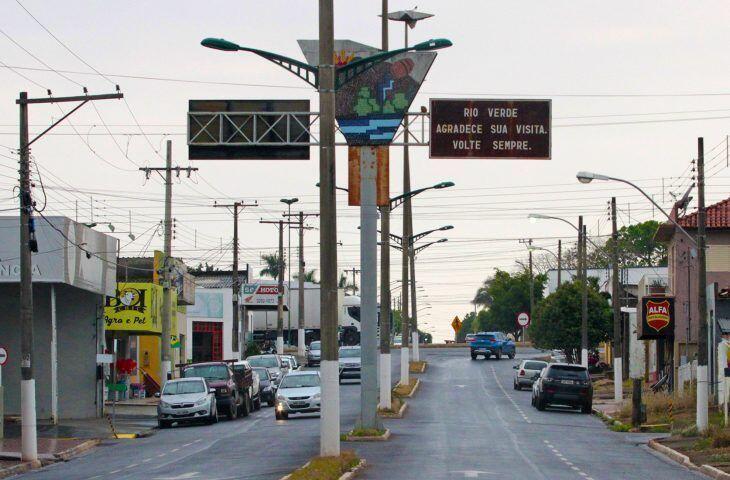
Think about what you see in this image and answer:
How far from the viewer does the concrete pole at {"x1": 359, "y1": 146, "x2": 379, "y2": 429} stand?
3469 centimetres

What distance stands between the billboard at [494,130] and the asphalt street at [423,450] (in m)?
6.76

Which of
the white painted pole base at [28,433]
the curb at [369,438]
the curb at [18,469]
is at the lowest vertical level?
the curb at [18,469]

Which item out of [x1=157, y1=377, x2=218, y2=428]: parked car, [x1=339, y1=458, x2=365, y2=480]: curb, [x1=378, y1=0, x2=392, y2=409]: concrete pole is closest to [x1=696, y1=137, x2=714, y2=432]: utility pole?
[x1=378, y1=0, x2=392, y2=409]: concrete pole

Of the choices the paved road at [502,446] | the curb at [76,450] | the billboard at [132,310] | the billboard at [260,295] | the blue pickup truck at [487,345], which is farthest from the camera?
the billboard at [260,295]

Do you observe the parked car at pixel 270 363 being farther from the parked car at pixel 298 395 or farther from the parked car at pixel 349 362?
the parked car at pixel 298 395

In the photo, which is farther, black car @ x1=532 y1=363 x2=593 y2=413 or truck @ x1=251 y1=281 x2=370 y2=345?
truck @ x1=251 y1=281 x2=370 y2=345

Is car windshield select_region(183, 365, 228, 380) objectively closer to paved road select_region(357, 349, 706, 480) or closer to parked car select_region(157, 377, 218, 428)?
parked car select_region(157, 377, 218, 428)

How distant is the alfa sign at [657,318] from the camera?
174 ft

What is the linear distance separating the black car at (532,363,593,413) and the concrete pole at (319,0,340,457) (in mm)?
25925

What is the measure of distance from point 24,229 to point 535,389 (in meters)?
24.3

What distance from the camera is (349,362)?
2532 inches

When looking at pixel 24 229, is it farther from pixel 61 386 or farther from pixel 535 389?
pixel 535 389

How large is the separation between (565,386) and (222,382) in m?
12.9

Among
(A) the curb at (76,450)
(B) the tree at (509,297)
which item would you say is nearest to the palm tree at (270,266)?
(B) the tree at (509,297)
